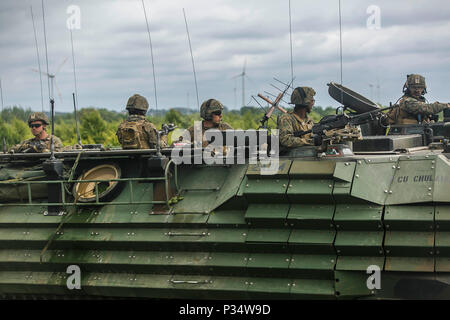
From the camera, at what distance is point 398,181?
8781mm

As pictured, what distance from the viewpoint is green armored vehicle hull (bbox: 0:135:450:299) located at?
847 centimetres

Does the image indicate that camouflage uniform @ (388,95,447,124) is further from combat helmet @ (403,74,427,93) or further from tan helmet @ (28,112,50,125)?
tan helmet @ (28,112,50,125)

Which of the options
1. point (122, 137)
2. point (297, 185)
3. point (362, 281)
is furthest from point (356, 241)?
point (122, 137)

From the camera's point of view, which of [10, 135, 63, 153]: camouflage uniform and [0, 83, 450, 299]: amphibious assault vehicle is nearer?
[0, 83, 450, 299]: amphibious assault vehicle

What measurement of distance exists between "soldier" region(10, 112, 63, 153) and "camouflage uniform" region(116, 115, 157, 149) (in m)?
1.77

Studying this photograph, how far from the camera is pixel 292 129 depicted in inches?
411

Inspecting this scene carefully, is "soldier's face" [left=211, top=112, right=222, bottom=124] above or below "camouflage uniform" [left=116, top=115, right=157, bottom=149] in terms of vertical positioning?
above

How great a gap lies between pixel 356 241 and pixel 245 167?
2.08 metres

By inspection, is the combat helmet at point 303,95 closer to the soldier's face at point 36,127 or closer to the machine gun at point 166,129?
the machine gun at point 166,129

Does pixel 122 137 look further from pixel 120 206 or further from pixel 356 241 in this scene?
pixel 356 241

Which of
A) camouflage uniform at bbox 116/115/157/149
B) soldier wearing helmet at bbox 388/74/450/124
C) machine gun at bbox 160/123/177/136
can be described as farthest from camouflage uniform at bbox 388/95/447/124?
camouflage uniform at bbox 116/115/157/149
